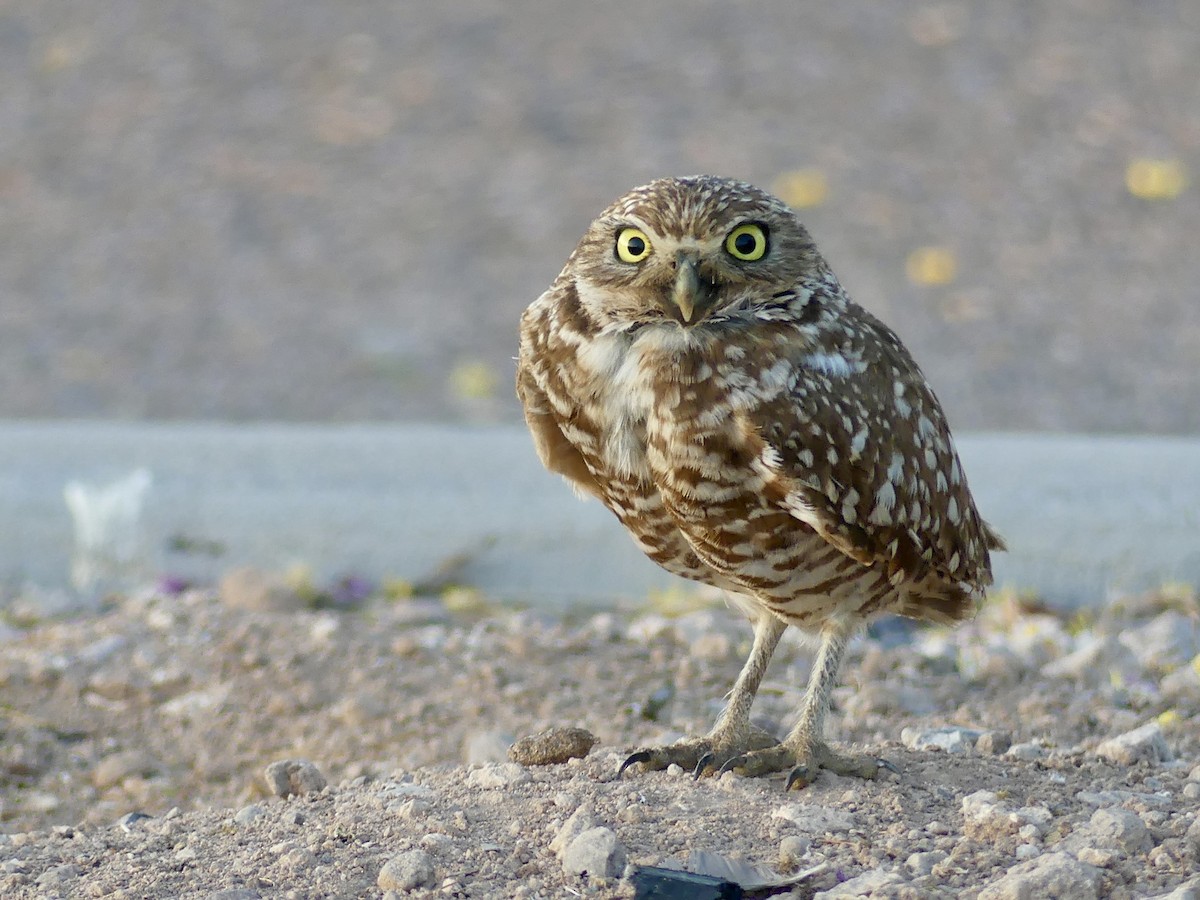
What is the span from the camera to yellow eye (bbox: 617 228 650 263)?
3.34 meters

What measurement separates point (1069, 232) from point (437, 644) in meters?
5.10

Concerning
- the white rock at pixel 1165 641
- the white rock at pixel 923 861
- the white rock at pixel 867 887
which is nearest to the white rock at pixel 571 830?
the white rock at pixel 867 887

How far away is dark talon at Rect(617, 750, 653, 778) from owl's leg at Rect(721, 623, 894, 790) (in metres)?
0.17

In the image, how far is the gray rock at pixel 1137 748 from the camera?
13.0ft

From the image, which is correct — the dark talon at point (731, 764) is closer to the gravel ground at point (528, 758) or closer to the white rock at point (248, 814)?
the gravel ground at point (528, 758)

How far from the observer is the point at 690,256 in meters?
3.29

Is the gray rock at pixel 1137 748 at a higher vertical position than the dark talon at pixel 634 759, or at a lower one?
higher

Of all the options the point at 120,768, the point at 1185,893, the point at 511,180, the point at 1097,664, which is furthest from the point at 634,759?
the point at 511,180

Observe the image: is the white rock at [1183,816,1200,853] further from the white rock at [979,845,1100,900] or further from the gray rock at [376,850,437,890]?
the gray rock at [376,850,437,890]

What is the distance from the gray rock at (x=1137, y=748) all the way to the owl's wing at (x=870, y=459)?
55 centimetres

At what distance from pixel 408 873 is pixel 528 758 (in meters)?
0.78

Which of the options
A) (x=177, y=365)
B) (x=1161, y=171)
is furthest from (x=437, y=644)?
(x=1161, y=171)

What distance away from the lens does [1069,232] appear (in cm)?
888

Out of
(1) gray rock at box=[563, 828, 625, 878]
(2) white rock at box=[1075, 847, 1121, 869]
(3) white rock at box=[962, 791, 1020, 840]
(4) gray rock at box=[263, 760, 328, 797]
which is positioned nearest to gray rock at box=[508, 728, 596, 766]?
(4) gray rock at box=[263, 760, 328, 797]
